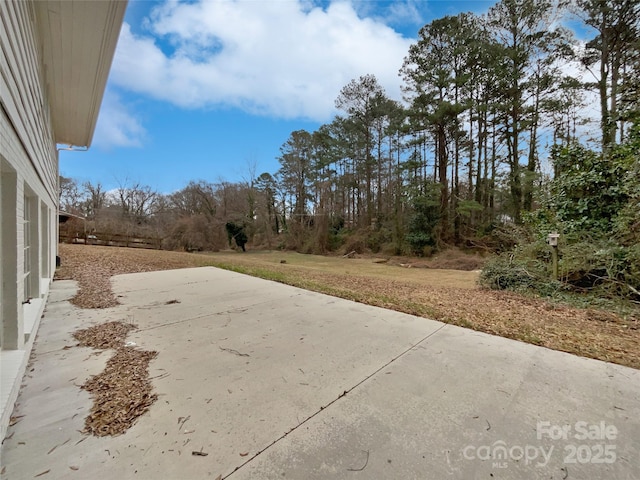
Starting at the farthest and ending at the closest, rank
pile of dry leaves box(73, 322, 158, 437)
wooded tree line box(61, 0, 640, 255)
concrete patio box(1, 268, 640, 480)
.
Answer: wooded tree line box(61, 0, 640, 255)
pile of dry leaves box(73, 322, 158, 437)
concrete patio box(1, 268, 640, 480)

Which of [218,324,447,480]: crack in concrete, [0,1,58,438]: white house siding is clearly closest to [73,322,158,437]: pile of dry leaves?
[0,1,58,438]: white house siding

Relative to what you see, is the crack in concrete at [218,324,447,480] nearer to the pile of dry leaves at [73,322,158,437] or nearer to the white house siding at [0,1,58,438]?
the pile of dry leaves at [73,322,158,437]

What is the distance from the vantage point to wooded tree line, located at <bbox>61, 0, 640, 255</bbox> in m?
10.9

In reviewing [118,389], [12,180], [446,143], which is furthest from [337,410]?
[446,143]

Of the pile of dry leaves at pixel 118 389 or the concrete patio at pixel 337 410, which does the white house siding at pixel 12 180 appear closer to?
the concrete patio at pixel 337 410

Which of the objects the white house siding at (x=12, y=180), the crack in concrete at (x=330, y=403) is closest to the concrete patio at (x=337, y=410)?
the crack in concrete at (x=330, y=403)

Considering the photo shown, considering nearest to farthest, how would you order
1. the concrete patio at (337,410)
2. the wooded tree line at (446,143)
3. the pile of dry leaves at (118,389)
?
1. the concrete patio at (337,410)
2. the pile of dry leaves at (118,389)
3. the wooded tree line at (446,143)

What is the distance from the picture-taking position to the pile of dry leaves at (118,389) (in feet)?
5.25

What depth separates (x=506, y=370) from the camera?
2.27 m

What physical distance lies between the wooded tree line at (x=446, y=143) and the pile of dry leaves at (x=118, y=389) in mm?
9428

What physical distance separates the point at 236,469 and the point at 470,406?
58.3 inches

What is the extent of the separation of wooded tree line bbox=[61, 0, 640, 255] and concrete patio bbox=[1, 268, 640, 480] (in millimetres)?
7127

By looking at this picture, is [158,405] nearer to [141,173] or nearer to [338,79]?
[338,79]

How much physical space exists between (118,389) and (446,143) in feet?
64.9
